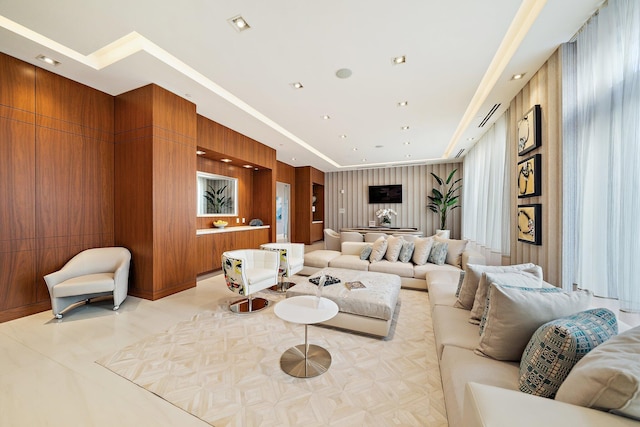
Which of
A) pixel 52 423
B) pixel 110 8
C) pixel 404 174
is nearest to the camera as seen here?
pixel 52 423

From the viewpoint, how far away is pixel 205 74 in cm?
297

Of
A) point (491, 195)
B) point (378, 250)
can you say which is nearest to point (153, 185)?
point (378, 250)

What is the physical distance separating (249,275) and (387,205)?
6585 millimetres

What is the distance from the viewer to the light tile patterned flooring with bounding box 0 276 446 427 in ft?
4.81

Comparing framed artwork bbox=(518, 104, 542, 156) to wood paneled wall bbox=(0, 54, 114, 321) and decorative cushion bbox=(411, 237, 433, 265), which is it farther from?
wood paneled wall bbox=(0, 54, 114, 321)

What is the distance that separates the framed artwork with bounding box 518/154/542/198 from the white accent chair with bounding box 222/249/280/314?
3226 mm

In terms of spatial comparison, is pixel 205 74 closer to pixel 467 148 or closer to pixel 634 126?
pixel 634 126

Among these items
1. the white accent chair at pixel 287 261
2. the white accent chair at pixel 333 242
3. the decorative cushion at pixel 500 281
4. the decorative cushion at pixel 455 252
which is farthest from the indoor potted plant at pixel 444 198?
the decorative cushion at pixel 500 281

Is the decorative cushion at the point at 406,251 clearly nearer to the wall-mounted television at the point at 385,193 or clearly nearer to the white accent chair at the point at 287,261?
the white accent chair at the point at 287,261

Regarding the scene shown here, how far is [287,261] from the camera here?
3773 millimetres

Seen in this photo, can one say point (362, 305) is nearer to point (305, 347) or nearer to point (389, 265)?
point (305, 347)

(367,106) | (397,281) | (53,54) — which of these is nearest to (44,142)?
(53,54)

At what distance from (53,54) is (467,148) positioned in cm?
742

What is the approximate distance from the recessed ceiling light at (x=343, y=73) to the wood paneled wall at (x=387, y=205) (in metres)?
5.94
